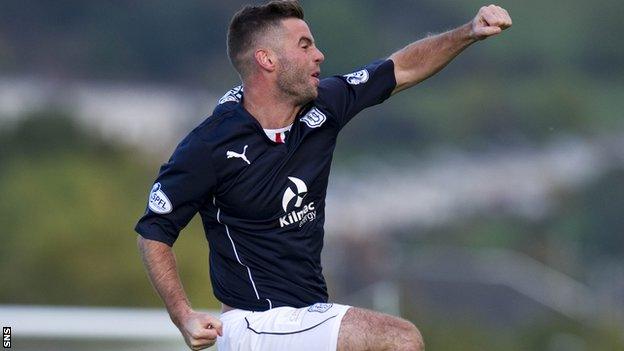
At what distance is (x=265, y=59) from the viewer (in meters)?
5.59

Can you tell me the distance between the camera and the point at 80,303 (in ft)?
70.5

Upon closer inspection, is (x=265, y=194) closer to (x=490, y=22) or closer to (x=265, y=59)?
(x=265, y=59)

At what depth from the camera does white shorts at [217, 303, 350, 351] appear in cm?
505

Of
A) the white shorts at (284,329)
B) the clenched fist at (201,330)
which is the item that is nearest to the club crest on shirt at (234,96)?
the white shorts at (284,329)

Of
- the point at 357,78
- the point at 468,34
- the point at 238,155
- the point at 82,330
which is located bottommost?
the point at 82,330

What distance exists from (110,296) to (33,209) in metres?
2.13

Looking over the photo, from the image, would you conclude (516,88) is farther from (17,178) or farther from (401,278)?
(17,178)

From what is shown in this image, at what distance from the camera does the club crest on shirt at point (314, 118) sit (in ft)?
18.3

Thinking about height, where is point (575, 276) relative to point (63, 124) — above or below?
below

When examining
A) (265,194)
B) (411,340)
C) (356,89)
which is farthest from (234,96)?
(411,340)

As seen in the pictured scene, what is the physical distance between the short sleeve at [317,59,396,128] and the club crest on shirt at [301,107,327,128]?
59 mm

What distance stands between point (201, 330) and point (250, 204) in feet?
2.37

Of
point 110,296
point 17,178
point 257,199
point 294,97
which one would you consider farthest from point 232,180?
point 17,178

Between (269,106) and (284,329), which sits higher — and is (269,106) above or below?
above
